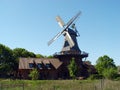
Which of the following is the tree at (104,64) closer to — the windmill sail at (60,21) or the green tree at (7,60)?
the windmill sail at (60,21)

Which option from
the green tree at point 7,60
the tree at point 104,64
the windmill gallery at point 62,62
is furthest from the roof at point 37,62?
the green tree at point 7,60

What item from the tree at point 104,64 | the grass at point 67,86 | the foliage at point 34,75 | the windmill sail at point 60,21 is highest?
the windmill sail at point 60,21

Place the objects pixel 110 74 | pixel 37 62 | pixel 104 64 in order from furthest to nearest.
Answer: pixel 104 64, pixel 37 62, pixel 110 74

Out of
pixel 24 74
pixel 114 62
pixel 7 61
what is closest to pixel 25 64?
pixel 24 74

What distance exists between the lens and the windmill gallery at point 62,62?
69625mm

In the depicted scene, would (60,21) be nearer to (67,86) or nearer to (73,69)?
(73,69)

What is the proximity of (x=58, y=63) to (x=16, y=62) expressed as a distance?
19.4 metres

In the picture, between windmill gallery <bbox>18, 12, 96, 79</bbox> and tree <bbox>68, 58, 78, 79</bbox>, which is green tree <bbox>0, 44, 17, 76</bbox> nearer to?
windmill gallery <bbox>18, 12, 96, 79</bbox>

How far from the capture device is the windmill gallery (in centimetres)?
6962

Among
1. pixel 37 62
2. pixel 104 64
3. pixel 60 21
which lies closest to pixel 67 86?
pixel 37 62

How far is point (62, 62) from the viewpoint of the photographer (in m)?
71.9

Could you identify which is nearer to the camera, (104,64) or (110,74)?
(110,74)

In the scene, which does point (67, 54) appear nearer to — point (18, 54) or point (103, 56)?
point (103, 56)

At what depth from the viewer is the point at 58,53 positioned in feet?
239
